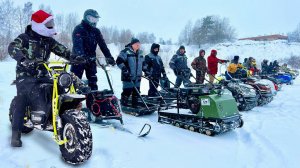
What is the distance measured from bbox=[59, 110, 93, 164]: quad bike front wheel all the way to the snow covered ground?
130 millimetres

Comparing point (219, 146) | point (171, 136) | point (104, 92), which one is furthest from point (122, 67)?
point (219, 146)

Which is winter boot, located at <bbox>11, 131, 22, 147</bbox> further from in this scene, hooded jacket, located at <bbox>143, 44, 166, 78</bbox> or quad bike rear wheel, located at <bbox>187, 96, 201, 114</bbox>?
hooded jacket, located at <bbox>143, 44, 166, 78</bbox>

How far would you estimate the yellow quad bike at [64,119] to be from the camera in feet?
10.1

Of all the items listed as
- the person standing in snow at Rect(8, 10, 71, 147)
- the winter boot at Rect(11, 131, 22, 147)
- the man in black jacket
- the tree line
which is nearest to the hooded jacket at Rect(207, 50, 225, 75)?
the man in black jacket

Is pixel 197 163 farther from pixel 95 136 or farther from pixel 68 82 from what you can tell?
pixel 68 82

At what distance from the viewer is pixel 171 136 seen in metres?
4.85

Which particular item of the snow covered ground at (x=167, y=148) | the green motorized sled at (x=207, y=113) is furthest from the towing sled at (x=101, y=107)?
the green motorized sled at (x=207, y=113)

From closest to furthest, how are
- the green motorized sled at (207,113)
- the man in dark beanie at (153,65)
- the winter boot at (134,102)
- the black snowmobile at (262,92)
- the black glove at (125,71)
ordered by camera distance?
1. the green motorized sled at (207,113)
2. the black glove at (125,71)
3. the winter boot at (134,102)
4. the man in dark beanie at (153,65)
5. the black snowmobile at (262,92)

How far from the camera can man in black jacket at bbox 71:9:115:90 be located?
5625 millimetres

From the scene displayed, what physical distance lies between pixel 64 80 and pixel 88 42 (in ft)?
8.77

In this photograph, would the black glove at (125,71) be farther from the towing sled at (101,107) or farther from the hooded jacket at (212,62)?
A: the hooded jacket at (212,62)

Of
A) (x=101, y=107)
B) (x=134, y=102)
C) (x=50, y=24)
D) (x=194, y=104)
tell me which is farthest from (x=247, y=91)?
(x=50, y=24)

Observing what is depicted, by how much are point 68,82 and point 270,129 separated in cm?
432

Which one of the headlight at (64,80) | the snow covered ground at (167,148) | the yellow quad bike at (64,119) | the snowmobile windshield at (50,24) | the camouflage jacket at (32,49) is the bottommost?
the snow covered ground at (167,148)
